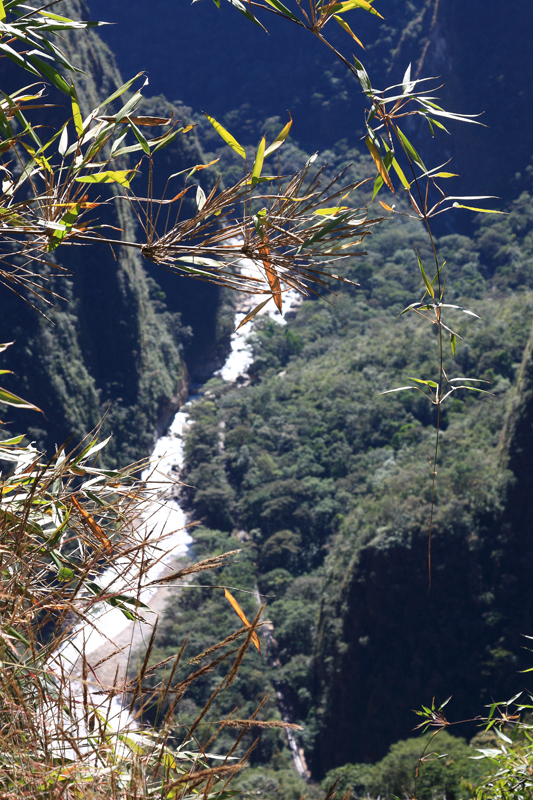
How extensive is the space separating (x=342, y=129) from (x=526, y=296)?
935 inches

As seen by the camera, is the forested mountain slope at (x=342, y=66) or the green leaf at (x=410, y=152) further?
the forested mountain slope at (x=342, y=66)

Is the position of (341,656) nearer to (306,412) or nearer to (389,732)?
(389,732)

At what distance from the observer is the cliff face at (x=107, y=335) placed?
56.3 feet

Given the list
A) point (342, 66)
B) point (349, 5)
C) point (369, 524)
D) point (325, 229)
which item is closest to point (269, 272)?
point (325, 229)

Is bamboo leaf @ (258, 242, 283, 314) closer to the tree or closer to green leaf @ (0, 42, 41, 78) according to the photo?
the tree

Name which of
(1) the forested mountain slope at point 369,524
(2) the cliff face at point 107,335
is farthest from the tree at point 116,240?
(2) the cliff face at point 107,335

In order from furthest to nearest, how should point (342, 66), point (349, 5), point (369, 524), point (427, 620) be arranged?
point (342, 66) < point (369, 524) < point (427, 620) < point (349, 5)

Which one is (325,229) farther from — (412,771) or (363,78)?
(412,771)

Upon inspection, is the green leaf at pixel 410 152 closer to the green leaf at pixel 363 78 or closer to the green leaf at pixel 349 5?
the green leaf at pixel 363 78

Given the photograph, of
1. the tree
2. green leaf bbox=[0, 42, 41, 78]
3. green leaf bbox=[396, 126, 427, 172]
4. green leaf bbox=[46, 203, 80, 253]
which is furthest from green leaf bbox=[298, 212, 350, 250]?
green leaf bbox=[0, 42, 41, 78]

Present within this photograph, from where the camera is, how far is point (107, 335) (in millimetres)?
21391

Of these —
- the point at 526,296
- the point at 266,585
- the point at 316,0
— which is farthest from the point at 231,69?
the point at 316,0

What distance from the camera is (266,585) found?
15.7m

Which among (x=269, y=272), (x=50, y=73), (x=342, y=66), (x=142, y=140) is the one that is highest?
(x=342, y=66)
